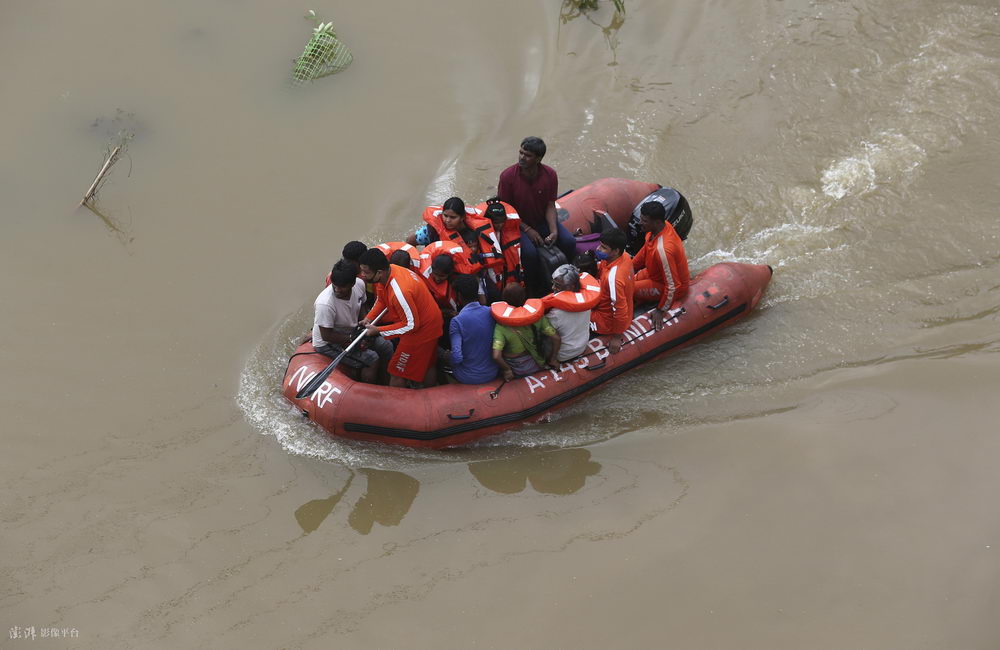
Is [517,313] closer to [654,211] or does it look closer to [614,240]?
[614,240]

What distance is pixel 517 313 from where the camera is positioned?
5.44 metres

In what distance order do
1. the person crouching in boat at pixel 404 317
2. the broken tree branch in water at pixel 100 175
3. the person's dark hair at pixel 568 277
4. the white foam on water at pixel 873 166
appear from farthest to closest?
the broken tree branch in water at pixel 100 175, the white foam on water at pixel 873 166, the person's dark hair at pixel 568 277, the person crouching in boat at pixel 404 317

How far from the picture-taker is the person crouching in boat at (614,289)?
18.6 ft

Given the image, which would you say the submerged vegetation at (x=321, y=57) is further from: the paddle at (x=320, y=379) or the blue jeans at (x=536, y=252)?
the paddle at (x=320, y=379)

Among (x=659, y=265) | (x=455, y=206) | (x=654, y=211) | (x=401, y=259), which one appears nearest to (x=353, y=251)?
(x=401, y=259)

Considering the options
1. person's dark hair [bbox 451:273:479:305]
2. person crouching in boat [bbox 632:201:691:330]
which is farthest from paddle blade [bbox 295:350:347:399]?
person crouching in boat [bbox 632:201:691:330]

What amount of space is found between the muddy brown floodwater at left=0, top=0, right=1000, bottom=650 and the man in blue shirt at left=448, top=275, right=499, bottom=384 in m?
0.53

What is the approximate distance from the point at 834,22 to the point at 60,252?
25.2 ft

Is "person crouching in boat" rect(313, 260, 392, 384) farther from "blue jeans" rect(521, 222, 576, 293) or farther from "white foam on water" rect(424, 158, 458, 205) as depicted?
"white foam on water" rect(424, 158, 458, 205)

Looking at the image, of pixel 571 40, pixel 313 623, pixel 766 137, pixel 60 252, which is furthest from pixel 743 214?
pixel 60 252

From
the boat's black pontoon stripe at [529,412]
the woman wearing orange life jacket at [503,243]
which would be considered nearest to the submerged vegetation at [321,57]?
the woman wearing orange life jacket at [503,243]

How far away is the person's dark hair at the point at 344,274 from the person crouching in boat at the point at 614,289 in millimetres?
1618

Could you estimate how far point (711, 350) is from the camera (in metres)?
6.39

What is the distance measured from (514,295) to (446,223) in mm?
657
